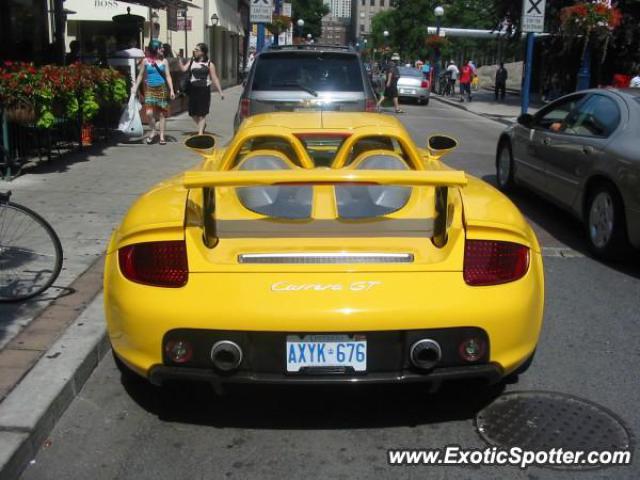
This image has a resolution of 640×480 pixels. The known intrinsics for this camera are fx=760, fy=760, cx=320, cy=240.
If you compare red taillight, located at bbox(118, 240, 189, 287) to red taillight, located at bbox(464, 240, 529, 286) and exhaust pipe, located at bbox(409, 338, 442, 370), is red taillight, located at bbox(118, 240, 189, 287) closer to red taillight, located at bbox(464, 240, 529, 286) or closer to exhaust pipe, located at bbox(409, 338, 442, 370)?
exhaust pipe, located at bbox(409, 338, 442, 370)

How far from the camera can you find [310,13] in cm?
11338

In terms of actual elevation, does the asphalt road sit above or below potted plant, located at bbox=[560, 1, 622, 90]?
below

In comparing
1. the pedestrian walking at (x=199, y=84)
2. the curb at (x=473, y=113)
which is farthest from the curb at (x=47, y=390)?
the curb at (x=473, y=113)

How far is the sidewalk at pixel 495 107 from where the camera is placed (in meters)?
25.7

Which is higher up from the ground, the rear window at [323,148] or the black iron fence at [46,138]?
the rear window at [323,148]

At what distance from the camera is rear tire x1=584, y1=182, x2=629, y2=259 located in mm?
6418

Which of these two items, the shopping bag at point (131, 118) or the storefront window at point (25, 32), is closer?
the shopping bag at point (131, 118)

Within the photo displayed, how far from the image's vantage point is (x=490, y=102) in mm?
33312

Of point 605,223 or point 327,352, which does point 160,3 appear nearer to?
point 605,223

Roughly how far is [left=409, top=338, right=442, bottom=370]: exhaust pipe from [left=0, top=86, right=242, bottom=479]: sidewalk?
5.49ft

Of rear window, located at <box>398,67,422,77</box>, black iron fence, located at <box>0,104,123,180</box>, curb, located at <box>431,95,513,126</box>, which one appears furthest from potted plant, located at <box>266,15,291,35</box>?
black iron fence, located at <box>0,104,123,180</box>

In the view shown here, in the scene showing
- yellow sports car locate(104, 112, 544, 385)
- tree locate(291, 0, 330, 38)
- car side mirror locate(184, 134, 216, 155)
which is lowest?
yellow sports car locate(104, 112, 544, 385)

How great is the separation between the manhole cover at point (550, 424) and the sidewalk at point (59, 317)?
2022mm

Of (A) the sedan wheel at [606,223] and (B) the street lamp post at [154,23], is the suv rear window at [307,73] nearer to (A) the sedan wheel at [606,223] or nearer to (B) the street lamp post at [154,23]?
(A) the sedan wheel at [606,223]
